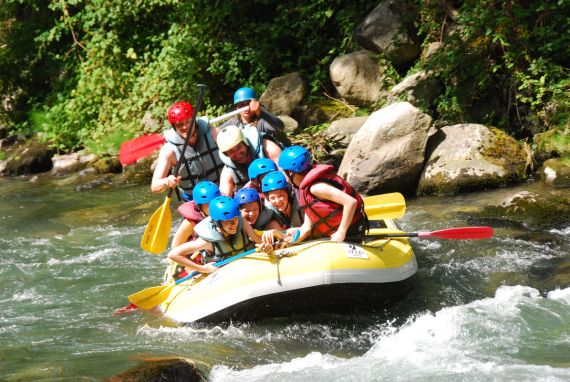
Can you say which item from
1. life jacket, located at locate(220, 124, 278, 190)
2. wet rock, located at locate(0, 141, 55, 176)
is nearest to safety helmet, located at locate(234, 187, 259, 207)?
life jacket, located at locate(220, 124, 278, 190)

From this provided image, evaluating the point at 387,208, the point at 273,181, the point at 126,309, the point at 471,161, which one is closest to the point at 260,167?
the point at 273,181

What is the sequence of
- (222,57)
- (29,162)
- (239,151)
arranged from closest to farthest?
(239,151) → (222,57) → (29,162)

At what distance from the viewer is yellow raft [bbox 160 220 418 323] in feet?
15.6

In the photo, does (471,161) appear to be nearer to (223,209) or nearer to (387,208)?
(387,208)

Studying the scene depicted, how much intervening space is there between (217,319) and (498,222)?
2.94 metres

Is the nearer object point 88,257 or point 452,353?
point 452,353

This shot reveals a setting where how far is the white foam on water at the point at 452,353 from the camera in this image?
4113 millimetres

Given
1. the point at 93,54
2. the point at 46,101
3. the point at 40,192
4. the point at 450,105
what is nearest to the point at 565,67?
the point at 450,105

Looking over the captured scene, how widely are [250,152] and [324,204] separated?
918 mm

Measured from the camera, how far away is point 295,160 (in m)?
4.95

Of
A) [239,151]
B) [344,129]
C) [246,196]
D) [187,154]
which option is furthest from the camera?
[344,129]

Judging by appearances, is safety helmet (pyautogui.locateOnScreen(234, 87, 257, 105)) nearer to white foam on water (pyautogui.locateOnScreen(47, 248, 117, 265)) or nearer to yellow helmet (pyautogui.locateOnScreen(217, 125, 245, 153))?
yellow helmet (pyautogui.locateOnScreen(217, 125, 245, 153))

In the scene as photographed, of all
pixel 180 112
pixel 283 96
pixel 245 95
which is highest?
pixel 180 112

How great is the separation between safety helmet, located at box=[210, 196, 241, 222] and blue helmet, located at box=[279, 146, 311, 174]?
41cm
